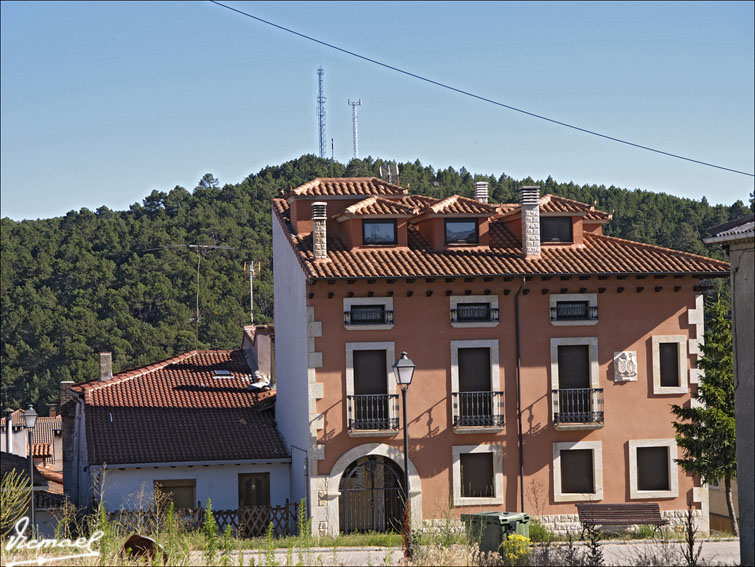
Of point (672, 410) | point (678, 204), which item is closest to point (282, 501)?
point (672, 410)

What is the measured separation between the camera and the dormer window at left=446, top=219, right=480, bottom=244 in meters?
27.4

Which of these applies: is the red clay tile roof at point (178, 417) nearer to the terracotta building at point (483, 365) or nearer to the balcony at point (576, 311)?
the terracotta building at point (483, 365)

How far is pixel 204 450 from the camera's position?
2800 cm

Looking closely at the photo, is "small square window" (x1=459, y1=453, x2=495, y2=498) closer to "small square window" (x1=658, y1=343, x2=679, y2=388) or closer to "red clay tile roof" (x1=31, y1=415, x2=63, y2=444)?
"small square window" (x1=658, y1=343, x2=679, y2=388)

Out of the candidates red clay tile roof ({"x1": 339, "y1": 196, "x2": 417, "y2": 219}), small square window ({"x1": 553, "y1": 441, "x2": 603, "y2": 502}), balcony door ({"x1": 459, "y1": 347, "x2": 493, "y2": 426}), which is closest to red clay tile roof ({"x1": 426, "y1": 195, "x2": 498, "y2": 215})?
red clay tile roof ({"x1": 339, "y1": 196, "x2": 417, "y2": 219})

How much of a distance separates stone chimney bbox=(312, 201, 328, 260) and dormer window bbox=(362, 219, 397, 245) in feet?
4.07

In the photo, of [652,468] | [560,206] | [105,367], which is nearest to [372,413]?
[652,468]

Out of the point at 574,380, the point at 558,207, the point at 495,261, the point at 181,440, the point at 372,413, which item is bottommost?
the point at 181,440

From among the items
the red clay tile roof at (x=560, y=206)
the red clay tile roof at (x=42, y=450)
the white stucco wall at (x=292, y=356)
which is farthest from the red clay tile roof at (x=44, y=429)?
the red clay tile roof at (x=560, y=206)

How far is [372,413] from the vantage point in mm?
25891

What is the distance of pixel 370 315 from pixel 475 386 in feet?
10.7

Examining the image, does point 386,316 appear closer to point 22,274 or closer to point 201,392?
point 201,392

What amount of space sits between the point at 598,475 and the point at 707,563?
10.7 m

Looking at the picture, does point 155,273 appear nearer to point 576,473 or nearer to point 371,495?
point 371,495
